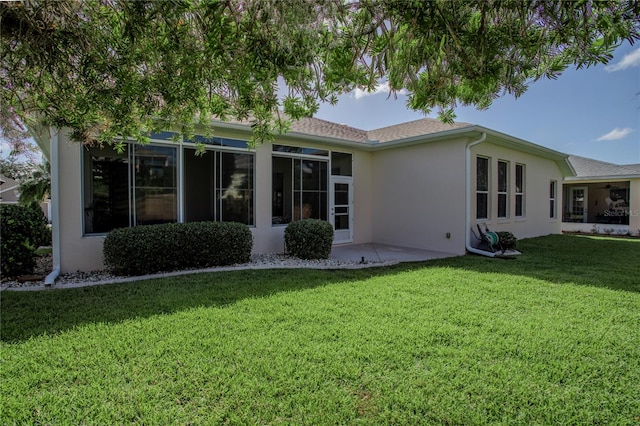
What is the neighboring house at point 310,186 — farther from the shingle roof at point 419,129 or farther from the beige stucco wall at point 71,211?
the shingle roof at point 419,129

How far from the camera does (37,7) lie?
2605mm

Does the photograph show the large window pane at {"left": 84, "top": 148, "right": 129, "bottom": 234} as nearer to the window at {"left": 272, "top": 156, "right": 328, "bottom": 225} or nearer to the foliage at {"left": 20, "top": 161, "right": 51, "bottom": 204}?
the window at {"left": 272, "top": 156, "right": 328, "bottom": 225}

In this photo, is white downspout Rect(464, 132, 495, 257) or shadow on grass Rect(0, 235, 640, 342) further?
white downspout Rect(464, 132, 495, 257)

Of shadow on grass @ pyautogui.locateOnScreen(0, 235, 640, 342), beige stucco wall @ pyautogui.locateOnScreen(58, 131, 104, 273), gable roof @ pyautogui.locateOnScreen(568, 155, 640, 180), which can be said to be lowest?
shadow on grass @ pyautogui.locateOnScreen(0, 235, 640, 342)

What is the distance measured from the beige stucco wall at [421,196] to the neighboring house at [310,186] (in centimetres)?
3

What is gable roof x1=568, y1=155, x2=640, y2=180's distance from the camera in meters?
16.2

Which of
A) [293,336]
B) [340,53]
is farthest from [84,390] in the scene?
[340,53]

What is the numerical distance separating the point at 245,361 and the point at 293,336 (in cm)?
67

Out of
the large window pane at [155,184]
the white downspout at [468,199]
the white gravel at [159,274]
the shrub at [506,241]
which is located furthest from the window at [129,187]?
the shrub at [506,241]

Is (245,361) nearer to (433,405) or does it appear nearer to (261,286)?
(433,405)

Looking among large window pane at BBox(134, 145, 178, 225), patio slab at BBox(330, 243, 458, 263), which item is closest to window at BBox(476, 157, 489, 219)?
patio slab at BBox(330, 243, 458, 263)

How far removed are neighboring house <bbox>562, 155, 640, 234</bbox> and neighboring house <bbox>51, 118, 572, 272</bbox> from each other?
256 inches

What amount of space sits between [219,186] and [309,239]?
282 centimetres

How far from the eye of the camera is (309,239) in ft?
27.3
